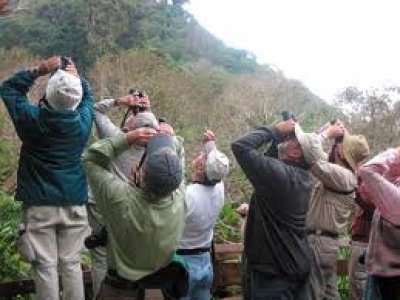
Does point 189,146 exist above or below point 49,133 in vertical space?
below

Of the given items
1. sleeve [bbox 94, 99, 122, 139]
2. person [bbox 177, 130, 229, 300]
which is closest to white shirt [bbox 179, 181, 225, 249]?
person [bbox 177, 130, 229, 300]

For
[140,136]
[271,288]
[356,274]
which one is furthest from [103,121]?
[356,274]

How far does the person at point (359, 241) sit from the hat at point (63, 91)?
199cm

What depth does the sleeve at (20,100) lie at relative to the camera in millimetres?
3633

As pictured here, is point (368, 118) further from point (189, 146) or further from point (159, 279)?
point (159, 279)

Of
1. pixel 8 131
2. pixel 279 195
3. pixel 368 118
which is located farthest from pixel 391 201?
pixel 368 118

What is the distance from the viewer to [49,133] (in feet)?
12.0

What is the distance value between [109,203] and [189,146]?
10669mm

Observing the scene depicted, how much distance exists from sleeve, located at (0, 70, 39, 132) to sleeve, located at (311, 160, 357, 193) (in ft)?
6.27

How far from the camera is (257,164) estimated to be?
346 cm

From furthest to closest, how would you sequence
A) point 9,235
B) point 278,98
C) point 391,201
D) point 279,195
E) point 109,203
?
1. point 278,98
2. point 9,235
3. point 279,195
4. point 391,201
5. point 109,203

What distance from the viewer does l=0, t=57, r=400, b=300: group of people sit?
3078 mm

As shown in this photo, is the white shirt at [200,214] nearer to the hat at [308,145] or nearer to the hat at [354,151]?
the hat at [308,145]

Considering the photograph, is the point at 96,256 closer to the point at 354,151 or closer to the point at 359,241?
the point at 359,241
